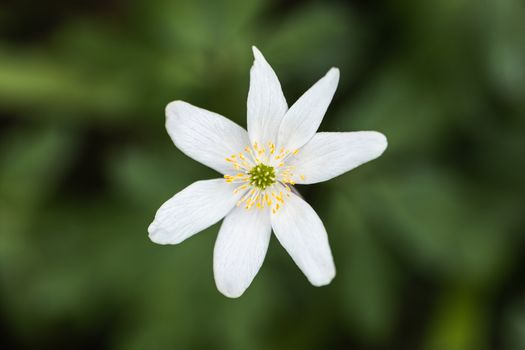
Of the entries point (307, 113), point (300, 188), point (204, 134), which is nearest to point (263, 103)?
point (307, 113)

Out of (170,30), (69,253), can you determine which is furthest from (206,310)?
(170,30)

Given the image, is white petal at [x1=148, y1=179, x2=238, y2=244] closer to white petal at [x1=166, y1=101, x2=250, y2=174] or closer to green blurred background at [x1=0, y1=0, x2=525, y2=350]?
white petal at [x1=166, y1=101, x2=250, y2=174]

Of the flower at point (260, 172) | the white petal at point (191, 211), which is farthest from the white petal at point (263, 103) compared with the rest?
the white petal at point (191, 211)

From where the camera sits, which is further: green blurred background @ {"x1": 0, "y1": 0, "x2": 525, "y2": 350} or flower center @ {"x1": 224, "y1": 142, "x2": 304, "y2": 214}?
green blurred background @ {"x1": 0, "y1": 0, "x2": 525, "y2": 350}

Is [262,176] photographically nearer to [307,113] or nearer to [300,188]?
[307,113]

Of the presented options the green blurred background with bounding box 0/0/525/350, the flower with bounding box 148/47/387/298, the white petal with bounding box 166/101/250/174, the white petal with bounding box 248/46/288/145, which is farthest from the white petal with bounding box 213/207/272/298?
the green blurred background with bounding box 0/0/525/350

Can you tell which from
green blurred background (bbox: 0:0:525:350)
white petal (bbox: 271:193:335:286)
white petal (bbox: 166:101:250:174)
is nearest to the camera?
white petal (bbox: 271:193:335:286)
